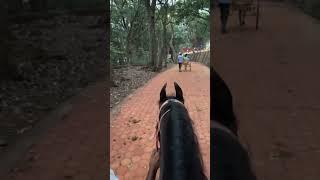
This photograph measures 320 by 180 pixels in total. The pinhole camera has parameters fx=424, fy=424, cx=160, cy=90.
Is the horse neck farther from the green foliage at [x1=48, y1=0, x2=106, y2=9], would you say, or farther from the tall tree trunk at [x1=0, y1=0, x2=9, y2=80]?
the tall tree trunk at [x1=0, y1=0, x2=9, y2=80]

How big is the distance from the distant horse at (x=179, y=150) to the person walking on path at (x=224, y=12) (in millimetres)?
124

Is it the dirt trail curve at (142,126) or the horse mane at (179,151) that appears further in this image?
the dirt trail curve at (142,126)

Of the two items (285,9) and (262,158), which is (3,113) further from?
(285,9)

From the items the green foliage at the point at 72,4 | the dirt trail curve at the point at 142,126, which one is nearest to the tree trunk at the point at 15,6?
the green foliage at the point at 72,4

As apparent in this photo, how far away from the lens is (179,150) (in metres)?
0.45

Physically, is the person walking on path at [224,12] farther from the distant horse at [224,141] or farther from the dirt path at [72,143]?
the dirt path at [72,143]

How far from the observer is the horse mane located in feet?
1.40

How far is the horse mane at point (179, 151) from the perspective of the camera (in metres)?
0.43

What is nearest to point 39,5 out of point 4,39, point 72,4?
point 72,4

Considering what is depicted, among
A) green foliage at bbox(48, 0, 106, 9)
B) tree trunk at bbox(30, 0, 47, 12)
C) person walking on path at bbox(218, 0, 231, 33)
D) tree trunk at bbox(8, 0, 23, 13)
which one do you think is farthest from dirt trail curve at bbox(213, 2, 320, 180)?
tree trunk at bbox(8, 0, 23, 13)

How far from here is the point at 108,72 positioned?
54cm

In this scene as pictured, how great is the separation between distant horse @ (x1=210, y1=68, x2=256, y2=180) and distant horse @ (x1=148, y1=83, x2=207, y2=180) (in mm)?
23

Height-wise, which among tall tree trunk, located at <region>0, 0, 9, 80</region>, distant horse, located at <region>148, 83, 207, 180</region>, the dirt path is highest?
tall tree trunk, located at <region>0, 0, 9, 80</region>

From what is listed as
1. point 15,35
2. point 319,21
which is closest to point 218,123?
point 319,21
